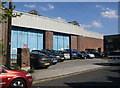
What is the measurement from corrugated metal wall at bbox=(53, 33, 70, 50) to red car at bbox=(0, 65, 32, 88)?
2436 centimetres

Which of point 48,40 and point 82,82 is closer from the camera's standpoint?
point 82,82

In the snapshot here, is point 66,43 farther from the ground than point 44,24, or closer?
closer

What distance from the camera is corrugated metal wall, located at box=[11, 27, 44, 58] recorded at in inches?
910

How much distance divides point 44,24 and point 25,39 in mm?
5419

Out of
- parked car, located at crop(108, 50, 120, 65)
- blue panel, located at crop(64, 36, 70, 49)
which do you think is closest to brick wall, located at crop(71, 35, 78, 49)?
blue panel, located at crop(64, 36, 70, 49)

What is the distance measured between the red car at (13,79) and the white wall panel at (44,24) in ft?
59.2

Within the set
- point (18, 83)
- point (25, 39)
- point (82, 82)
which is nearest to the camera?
point (18, 83)

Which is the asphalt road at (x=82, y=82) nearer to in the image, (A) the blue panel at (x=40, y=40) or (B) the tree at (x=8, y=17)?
(B) the tree at (x=8, y=17)

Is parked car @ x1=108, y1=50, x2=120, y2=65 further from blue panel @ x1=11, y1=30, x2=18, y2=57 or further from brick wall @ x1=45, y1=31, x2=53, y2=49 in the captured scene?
blue panel @ x1=11, y1=30, x2=18, y2=57

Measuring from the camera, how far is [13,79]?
582cm

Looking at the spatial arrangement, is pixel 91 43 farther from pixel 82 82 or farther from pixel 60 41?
pixel 82 82

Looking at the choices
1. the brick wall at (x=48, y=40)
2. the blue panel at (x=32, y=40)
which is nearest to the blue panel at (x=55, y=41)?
the brick wall at (x=48, y=40)

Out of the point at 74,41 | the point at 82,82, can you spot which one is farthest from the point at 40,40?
the point at 82,82

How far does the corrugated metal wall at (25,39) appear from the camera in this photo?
23105mm
